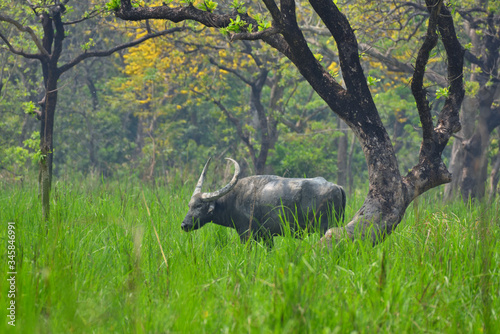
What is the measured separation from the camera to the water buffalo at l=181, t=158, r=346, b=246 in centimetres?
586

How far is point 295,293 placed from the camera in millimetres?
2797

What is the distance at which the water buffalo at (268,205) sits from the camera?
586 cm

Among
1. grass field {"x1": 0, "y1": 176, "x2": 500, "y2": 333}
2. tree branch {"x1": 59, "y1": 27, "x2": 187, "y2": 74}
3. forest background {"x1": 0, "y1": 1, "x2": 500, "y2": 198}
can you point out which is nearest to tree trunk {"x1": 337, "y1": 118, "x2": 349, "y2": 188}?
forest background {"x1": 0, "y1": 1, "x2": 500, "y2": 198}

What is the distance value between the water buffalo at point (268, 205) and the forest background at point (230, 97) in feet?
4.71

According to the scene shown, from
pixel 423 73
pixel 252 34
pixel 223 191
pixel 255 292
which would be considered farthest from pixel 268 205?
pixel 255 292

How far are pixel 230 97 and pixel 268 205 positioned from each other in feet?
54.3

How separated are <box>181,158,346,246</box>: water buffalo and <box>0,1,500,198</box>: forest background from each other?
144 cm

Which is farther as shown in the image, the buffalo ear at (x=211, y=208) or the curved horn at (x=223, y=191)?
the buffalo ear at (x=211, y=208)

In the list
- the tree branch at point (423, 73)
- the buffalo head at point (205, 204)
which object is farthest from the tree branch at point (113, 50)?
the tree branch at point (423, 73)

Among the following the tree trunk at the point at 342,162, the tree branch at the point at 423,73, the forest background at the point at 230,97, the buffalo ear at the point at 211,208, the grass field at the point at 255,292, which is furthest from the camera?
the tree trunk at the point at 342,162

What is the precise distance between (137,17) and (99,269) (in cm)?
326

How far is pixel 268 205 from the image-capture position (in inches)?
235

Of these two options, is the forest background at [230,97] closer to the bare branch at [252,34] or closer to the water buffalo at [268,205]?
the bare branch at [252,34]

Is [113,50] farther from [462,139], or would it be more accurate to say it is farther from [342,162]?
[342,162]
